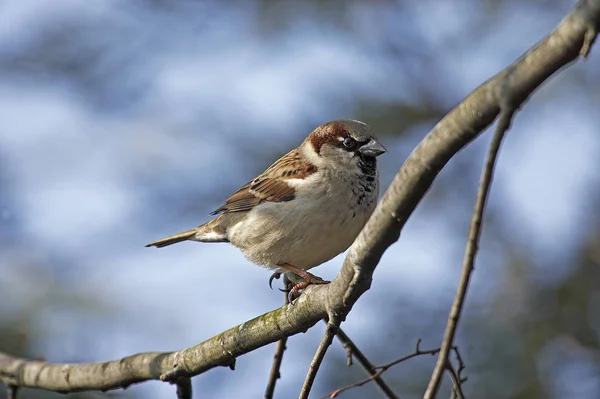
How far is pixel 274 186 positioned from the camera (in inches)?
161

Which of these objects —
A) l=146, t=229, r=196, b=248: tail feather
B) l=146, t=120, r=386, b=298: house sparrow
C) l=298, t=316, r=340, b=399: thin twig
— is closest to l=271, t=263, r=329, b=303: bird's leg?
l=146, t=120, r=386, b=298: house sparrow

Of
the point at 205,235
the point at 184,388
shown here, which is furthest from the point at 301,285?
the point at 205,235

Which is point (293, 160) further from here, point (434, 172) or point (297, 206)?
point (434, 172)

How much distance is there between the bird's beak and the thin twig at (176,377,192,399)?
1279 millimetres

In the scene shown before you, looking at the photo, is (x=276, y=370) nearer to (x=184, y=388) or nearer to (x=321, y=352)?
(x=184, y=388)

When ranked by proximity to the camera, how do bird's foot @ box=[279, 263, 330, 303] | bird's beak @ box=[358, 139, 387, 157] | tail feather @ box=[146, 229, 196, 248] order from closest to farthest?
bird's foot @ box=[279, 263, 330, 303] → bird's beak @ box=[358, 139, 387, 157] → tail feather @ box=[146, 229, 196, 248]

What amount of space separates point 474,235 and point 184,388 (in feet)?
6.53

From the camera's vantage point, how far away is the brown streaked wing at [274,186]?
3918 mm

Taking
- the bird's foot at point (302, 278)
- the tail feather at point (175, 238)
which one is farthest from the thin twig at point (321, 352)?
the tail feather at point (175, 238)

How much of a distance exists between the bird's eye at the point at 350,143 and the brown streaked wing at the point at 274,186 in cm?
18

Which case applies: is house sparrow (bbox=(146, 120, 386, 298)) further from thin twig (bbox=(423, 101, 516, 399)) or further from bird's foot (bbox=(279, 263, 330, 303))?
thin twig (bbox=(423, 101, 516, 399))

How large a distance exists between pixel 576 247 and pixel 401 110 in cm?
165

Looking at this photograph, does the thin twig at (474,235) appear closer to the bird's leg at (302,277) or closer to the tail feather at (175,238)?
the bird's leg at (302,277)

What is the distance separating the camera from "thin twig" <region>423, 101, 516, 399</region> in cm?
177
